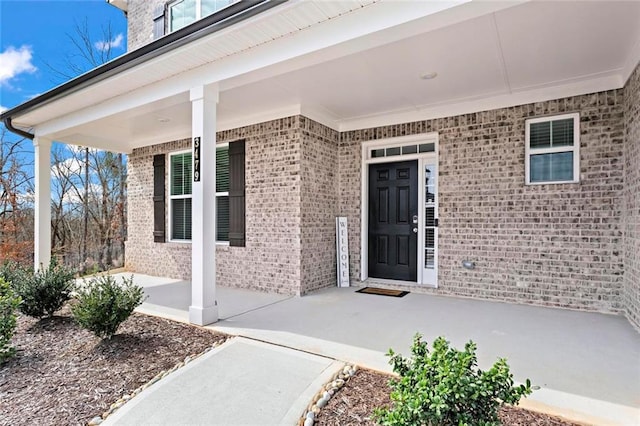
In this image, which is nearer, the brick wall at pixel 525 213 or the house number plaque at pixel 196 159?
the house number plaque at pixel 196 159

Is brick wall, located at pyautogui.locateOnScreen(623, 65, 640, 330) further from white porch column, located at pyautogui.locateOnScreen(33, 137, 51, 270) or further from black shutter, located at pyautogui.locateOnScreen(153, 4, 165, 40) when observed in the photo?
white porch column, located at pyautogui.locateOnScreen(33, 137, 51, 270)

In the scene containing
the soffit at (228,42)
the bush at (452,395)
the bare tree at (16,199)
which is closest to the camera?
the bush at (452,395)

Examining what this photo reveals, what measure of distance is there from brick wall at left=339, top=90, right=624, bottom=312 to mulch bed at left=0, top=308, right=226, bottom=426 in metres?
3.68

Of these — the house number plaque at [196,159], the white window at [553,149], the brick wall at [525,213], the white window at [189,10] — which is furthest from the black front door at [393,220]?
the white window at [189,10]

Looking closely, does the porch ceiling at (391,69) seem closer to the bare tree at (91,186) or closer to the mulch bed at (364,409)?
the mulch bed at (364,409)

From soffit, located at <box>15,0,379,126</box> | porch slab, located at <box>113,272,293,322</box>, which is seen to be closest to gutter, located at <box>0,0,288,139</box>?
soffit, located at <box>15,0,379,126</box>

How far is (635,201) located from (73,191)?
550 inches

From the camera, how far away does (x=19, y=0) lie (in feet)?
19.2

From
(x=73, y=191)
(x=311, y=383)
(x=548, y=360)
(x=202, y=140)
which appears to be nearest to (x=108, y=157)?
(x=73, y=191)

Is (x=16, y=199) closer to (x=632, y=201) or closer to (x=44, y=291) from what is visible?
(x=44, y=291)

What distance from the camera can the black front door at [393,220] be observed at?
5648 millimetres

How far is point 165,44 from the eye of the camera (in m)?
3.56

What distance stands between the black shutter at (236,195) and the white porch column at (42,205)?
333cm

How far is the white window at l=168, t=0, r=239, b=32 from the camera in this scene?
6234mm
